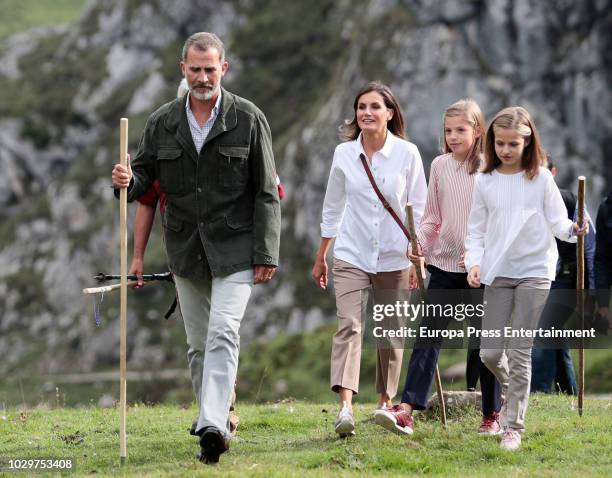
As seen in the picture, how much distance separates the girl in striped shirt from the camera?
33.7 feet

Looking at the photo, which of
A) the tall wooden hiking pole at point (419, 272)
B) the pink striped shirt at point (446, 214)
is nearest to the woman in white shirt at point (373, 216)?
the pink striped shirt at point (446, 214)

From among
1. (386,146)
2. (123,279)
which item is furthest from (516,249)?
(123,279)

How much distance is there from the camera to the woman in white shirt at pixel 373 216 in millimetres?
10688

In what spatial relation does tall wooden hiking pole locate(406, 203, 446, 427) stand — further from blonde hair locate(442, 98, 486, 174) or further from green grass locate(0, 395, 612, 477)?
blonde hair locate(442, 98, 486, 174)

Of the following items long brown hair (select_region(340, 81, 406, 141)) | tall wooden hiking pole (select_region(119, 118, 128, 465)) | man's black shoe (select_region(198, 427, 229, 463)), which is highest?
long brown hair (select_region(340, 81, 406, 141))

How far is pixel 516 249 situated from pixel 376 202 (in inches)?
63.5

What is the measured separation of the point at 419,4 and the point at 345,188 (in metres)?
88.8

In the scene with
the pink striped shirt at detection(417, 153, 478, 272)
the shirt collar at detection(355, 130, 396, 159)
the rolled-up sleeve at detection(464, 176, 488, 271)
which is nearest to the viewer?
the rolled-up sleeve at detection(464, 176, 488, 271)

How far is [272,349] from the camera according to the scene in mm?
50969

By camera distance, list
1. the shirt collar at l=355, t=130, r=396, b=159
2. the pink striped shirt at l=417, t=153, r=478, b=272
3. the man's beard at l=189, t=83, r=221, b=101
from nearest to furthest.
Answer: the man's beard at l=189, t=83, r=221, b=101 < the pink striped shirt at l=417, t=153, r=478, b=272 < the shirt collar at l=355, t=130, r=396, b=159

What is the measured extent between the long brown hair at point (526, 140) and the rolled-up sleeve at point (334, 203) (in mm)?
1626

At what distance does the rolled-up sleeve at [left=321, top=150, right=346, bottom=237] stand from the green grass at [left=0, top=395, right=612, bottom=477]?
2.03m

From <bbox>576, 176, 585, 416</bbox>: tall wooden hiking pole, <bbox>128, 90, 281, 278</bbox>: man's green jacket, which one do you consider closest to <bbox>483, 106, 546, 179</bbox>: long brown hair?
<bbox>576, 176, 585, 416</bbox>: tall wooden hiking pole

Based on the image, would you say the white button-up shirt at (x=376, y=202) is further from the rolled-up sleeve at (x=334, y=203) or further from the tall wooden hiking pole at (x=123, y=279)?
the tall wooden hiking pole at (x=123, y=279)
